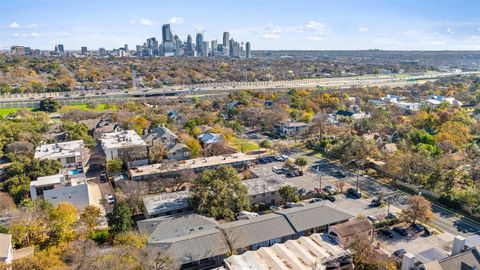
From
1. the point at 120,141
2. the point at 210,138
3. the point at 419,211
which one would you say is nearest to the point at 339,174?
the point at 419,211

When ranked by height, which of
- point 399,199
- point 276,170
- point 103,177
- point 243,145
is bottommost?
point 399,199

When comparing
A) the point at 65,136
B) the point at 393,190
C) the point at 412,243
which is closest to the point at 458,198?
the point at 393,190

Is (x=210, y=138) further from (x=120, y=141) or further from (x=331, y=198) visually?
(x=331, y=198)

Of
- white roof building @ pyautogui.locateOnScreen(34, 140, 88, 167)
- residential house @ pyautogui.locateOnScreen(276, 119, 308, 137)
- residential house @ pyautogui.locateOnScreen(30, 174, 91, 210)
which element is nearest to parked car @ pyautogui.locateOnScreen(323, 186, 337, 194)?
residential house @ pyautogui.locateOnScreen(276, 119, 308, 137)

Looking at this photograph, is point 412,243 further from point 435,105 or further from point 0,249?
point 435,105

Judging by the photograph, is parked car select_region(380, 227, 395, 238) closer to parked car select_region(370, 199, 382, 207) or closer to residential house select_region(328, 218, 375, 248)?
residential house select_region(328, 218, 375, 248)

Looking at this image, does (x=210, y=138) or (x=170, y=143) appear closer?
(x=170, y=143)
